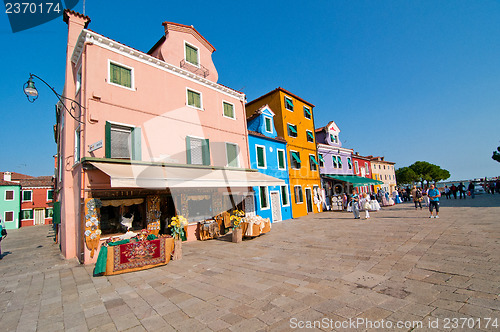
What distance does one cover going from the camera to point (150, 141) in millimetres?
9398

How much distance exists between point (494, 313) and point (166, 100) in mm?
11525

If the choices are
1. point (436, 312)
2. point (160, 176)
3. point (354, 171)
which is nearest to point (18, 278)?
point (160, 176)

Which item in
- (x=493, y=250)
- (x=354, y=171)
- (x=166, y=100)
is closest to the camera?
(x=493, y=250)

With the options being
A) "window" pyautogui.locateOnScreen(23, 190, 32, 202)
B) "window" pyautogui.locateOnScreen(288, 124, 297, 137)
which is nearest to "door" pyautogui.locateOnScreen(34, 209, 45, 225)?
"window" pyautogui.locateOnScreen(23, 190, 32, 202)

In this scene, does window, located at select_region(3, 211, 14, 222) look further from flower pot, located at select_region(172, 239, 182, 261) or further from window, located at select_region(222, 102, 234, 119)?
flower pot, located at select_region(172, 239, 182, 261)

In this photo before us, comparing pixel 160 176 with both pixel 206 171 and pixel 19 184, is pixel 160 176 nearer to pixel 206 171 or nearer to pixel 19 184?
pixel 206 171

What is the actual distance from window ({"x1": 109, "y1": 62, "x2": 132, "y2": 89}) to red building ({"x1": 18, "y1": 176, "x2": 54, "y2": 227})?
1253 inches

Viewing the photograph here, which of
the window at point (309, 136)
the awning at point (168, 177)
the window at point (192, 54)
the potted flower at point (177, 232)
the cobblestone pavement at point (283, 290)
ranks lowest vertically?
the cobblestone pavement at point (283, 290)

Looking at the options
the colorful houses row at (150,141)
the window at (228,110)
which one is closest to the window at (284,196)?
the colorful houses row at (150,141)

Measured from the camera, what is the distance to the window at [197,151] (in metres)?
10.7

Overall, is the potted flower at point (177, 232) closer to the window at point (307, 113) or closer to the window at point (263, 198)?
the window at point (263, 198)

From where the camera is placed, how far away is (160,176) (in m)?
7.91

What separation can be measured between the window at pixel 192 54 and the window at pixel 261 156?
639 centimetres

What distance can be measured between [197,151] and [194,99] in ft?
9.43
